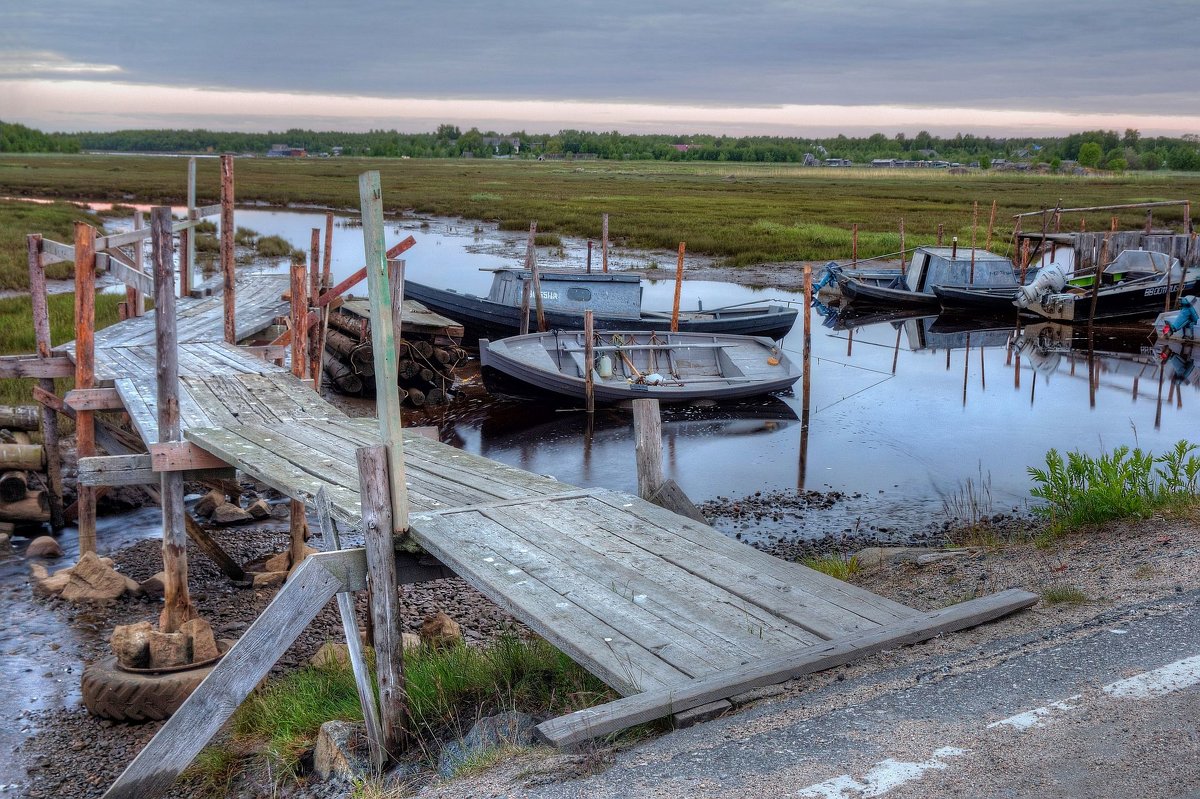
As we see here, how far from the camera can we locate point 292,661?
8.26 metres

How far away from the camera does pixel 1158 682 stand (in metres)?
4.39

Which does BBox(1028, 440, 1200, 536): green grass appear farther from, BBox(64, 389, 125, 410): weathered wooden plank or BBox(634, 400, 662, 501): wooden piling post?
BBox(64, 389, 125, 410): weathered wooden plank

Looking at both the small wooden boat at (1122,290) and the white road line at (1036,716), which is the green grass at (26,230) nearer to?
the white road line at (1036,716)

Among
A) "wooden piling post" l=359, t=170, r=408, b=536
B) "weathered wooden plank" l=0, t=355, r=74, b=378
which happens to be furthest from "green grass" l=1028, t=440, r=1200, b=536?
"weathered wooden plank" l=0, t=355, r=74, b=378

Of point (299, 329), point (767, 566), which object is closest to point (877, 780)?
point (767, 566)

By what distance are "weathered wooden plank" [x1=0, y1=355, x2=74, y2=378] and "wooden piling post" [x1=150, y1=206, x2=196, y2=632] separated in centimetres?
388

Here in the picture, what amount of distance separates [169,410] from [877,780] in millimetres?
6185

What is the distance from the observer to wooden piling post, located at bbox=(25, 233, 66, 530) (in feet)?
36.6

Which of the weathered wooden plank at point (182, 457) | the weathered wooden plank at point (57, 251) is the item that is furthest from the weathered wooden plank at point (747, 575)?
the weathered wooden plank at point (57, 251)

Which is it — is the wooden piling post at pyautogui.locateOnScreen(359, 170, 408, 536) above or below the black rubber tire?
above

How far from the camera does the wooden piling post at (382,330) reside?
500 cm

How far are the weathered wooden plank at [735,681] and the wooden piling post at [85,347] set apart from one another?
7139 mm

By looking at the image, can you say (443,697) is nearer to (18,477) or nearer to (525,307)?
(18,477)

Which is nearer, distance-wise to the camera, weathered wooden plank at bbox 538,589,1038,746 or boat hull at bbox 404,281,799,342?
weathered wooden plank at bbox 538,589,1038,746
